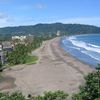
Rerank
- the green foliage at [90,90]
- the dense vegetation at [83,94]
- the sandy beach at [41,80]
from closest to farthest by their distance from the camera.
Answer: the dense vegetation at [83,94]
the green foliage at [90,90]
the sandy beach at [41,80]

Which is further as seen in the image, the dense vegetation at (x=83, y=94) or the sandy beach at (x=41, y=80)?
the sandy beach at (x=41, y=80)

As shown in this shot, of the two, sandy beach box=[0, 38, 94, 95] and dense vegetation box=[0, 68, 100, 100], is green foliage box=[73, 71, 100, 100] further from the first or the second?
sandy beach box=[0, 38, 94, 95]

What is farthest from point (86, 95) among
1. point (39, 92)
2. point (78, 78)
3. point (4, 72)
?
point (4, 72)

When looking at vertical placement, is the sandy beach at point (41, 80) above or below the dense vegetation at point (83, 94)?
below

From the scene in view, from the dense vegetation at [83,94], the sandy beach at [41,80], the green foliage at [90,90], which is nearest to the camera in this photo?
the dense vegetation at [83,94]

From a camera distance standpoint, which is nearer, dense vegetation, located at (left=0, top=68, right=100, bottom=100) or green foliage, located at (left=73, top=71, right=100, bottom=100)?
dense vegetation, located at (left=0, top=68, right=100, bottom=100)

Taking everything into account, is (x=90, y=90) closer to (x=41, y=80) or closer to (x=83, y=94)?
(x=83, y=94)

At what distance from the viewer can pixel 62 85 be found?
5181 cm

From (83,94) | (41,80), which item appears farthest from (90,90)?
(41,80)

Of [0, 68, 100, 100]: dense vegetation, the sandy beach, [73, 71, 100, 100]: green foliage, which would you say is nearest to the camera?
[0, 68, 100, 100]: dense vegetation

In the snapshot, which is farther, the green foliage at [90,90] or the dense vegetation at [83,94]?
the green foliage at [90,90]

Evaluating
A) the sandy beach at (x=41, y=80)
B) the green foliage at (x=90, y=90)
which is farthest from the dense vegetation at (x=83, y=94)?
the sandy beach at (x=41, y=80)

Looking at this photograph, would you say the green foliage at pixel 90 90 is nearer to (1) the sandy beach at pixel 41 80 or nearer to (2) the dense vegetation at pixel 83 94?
(2) the dense vegetation at pixel 83 94

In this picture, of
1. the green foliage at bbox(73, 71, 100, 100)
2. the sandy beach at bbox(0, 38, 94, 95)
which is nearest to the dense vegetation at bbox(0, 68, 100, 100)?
the green foliage at bbox(73, 71, 100, 100)
